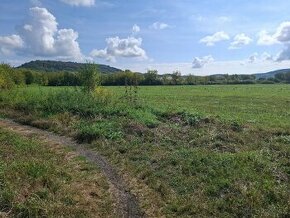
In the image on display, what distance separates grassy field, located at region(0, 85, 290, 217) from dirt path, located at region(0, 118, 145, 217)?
26 centimetres

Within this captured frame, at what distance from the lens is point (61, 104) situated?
24.4 metres

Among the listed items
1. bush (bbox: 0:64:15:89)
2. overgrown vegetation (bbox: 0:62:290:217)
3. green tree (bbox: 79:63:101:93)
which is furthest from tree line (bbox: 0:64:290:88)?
overgrown vegetation (bbox: 0:62:290:217)

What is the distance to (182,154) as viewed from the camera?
14008 millimetres

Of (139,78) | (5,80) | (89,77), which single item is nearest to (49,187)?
(89,77)

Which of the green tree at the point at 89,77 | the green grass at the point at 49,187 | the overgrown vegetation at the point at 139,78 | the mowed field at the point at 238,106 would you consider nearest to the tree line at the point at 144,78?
the overgrown vegetation at the point at 139,78

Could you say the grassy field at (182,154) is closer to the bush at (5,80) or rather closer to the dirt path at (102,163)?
the dirt path at (102,163)

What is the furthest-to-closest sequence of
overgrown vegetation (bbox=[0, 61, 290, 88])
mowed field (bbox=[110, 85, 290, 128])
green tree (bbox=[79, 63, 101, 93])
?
1. overgrown vegetation (bbox=[0, 61, 290, 88])
2. green tree (bbox=[79, 63, 101, 93])
3. mowed field (bbox=[110, 85, 290, 128])

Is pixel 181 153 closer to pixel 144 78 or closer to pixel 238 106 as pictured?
pixel 238 106

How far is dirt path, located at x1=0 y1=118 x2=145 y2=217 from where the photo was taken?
31.9 ft

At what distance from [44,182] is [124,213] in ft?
7.31

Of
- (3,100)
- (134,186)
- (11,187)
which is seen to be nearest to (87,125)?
(134,186)

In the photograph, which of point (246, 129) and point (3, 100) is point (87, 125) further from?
point (3, 100)

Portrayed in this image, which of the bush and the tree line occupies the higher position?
the bush

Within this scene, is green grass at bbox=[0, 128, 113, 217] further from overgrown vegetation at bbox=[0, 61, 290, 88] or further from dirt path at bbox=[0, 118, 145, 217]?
overgrown vegetation at bbox=[0, 61, 290, 88]
